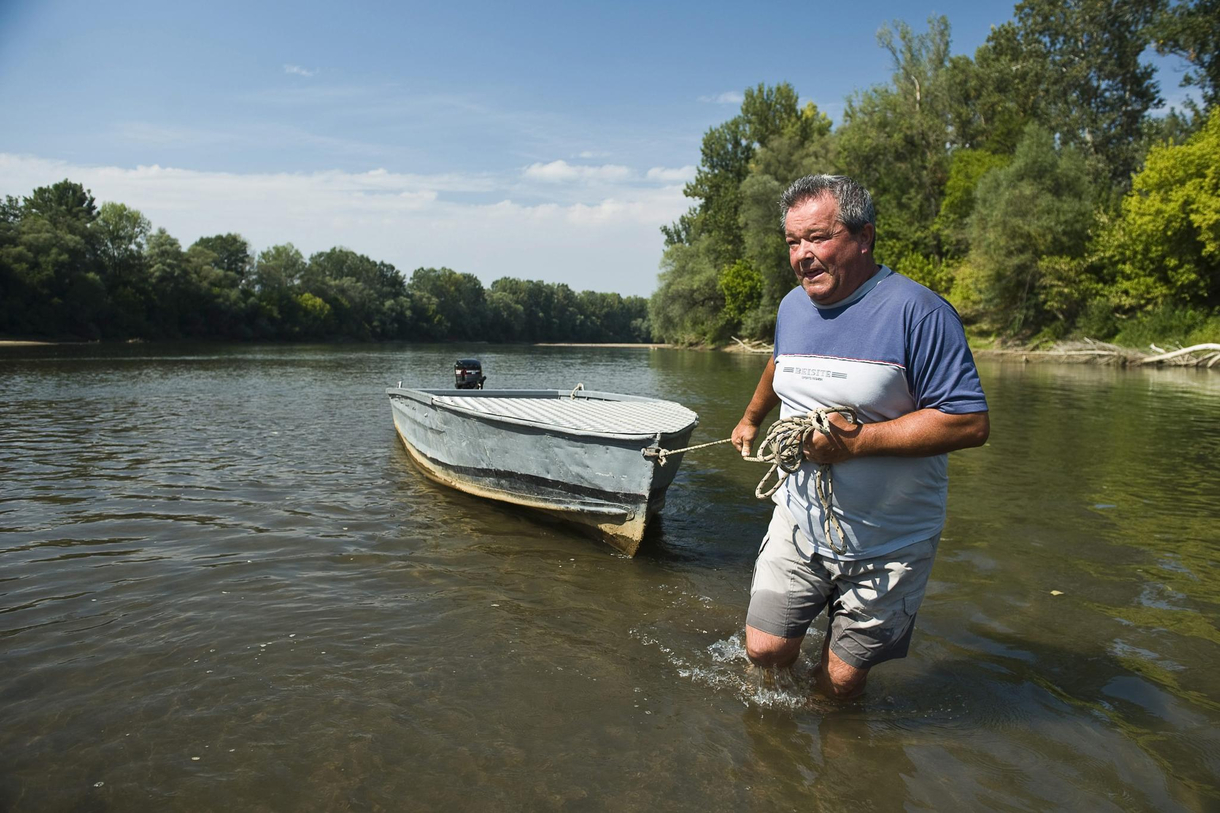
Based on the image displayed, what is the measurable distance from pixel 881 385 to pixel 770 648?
4.46ft

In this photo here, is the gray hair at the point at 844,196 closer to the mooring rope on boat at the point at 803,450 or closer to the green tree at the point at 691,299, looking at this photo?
the mooring rope on boat at the point at 803,450

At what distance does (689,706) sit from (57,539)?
6.15 metres

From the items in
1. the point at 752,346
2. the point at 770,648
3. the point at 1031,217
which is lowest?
the point at 770,648

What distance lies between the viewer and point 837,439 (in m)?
2.84

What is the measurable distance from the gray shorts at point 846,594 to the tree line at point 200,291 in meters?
74.1

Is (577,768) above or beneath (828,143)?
beneath

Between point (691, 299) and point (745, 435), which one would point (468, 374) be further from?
point (691, 299)

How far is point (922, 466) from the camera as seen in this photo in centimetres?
287

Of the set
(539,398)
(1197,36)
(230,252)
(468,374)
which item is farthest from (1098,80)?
(230,252)

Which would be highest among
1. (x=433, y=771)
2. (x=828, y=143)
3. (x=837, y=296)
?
(x=828, y=143)

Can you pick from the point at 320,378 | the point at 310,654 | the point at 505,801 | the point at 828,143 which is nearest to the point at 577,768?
the point at 505,801

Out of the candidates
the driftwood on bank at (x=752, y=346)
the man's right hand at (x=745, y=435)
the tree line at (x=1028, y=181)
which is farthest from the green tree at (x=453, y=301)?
the man's right hand at (x=745, y=435)

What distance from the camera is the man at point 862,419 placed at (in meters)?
2.73

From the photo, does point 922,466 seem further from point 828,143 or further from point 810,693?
point 828,143
